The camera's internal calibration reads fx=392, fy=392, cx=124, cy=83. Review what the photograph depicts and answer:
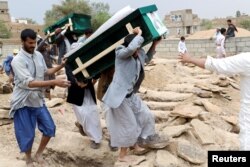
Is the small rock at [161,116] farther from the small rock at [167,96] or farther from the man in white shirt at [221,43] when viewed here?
the man in white shirt at [221,43]

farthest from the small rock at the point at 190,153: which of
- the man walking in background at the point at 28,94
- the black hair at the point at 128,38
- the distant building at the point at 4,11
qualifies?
the distant building at the point at 4,11

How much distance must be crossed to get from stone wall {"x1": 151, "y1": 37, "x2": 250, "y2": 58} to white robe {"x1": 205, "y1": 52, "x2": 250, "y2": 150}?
37.7ft

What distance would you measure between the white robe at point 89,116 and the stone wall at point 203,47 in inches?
405

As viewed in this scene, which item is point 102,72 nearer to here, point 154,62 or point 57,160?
point 57,160

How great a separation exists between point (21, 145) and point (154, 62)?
26.4 feet

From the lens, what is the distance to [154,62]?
40.5 ft

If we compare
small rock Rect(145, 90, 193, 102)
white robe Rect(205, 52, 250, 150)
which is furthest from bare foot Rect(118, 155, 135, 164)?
small rock Rect(145, 90, 193, 102)

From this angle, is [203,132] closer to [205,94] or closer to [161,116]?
[161,116]

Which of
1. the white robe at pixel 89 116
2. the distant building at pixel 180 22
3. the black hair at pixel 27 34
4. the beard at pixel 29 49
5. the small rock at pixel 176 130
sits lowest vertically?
the distant building at pixel 180 22

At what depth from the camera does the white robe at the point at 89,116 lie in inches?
203

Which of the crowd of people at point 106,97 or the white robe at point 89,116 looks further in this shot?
the white robe at point 89,116

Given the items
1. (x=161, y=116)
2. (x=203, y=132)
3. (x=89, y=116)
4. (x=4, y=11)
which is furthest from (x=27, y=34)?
(x=4, y=11)

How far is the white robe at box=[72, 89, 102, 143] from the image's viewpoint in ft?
16.9

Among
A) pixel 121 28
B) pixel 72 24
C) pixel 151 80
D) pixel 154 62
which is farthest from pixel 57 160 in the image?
pixel 154 62
